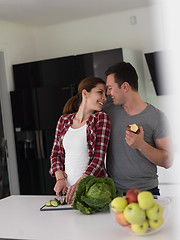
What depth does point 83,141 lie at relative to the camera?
1922mm

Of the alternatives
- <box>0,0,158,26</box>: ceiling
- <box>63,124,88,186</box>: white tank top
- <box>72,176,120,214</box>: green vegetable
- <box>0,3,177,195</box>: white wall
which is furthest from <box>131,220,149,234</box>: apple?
<box>0,3,177,195</box>: white wall

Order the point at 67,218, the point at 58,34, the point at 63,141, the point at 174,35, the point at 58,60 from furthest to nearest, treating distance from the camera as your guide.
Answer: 1. the point at 58,34
2. the point at 58,60
3. the point at 63,141
4. the point at 67,218
5. the point at 174,35

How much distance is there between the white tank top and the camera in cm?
192

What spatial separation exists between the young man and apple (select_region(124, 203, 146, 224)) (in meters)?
0.75

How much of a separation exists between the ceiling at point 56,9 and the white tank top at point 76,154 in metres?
2.47

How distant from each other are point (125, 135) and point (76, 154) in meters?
0.29

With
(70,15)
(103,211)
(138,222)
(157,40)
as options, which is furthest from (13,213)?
(70,15)

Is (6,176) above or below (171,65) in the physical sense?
below

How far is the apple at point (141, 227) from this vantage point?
118 centimetres

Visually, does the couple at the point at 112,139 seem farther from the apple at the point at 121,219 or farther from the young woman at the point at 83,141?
the apple at the point at 121,219

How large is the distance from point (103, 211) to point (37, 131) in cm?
333

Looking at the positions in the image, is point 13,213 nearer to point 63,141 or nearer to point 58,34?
point 63,141

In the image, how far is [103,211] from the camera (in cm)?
164

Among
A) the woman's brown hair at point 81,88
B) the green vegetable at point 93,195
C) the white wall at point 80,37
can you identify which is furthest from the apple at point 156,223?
the white wall at point 80,37
